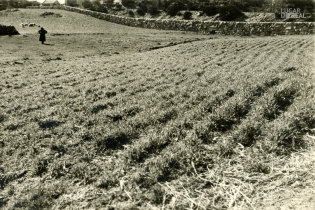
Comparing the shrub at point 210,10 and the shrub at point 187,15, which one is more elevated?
the shrub at point 210,10

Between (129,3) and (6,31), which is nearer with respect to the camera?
(6,31)

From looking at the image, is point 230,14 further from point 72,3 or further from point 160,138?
point 72,3

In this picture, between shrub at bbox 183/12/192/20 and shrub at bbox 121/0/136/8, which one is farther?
shrub at bbox 121/0/136/8

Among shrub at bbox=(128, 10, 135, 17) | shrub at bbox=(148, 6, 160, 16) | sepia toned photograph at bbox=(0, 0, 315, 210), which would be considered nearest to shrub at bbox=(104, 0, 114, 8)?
shrub at bbox=(128, 10, 135, 17)

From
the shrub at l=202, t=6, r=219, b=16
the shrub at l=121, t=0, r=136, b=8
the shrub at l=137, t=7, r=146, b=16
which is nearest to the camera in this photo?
the shrub at l=202, t=6, r=219, b=16

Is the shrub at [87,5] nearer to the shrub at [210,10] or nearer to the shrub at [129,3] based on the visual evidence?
the shrub at [129,3]

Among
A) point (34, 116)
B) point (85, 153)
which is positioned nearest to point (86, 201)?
point (85, 153)

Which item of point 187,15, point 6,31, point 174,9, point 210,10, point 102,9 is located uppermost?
point 102,9

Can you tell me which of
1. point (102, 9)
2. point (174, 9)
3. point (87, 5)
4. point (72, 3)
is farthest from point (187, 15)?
point (72, 3)

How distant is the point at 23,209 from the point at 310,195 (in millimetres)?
3807

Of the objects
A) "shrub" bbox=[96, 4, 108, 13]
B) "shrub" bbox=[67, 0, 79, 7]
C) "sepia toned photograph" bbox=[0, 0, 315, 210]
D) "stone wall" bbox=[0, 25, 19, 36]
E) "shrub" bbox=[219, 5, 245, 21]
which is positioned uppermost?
"shrub" bbox=[67, 0, 79, 7]

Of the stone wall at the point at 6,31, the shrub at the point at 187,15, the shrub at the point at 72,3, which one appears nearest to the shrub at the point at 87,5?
the shrub at the point at 72,3

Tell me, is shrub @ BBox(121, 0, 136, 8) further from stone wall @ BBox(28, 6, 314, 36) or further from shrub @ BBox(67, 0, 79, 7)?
stone wall @ BBox(28, 6, 314, 36)

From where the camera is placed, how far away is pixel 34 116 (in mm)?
7000
